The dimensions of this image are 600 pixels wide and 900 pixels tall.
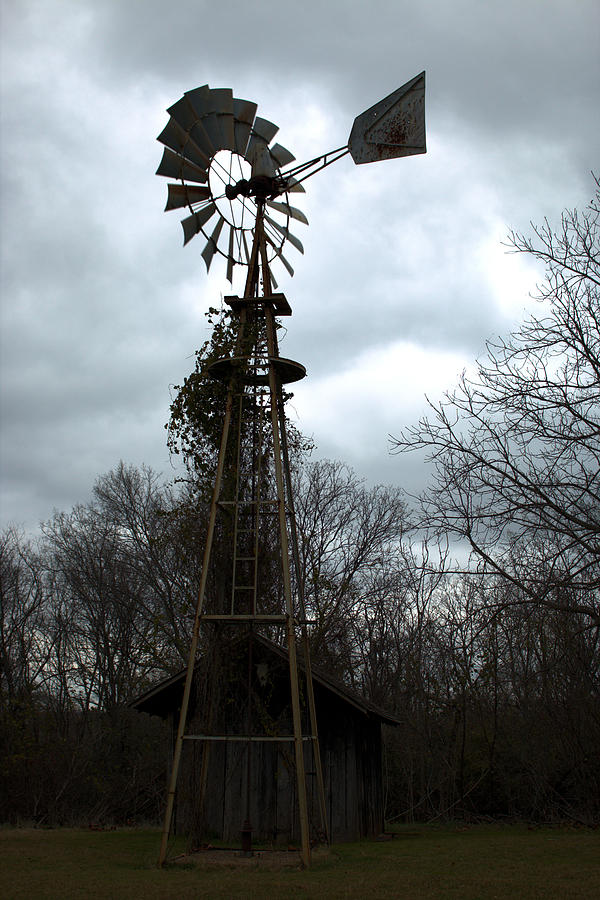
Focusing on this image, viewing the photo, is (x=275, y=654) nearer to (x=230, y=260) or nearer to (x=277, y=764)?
(x=277, y=764)

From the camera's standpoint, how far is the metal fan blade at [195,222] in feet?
38.3

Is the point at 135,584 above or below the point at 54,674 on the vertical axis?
above

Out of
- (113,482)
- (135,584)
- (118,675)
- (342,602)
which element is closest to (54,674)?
(118,675)

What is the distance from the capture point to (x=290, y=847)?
12.3 m

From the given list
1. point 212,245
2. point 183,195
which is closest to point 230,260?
point 212,245

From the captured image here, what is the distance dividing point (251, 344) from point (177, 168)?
2792mm

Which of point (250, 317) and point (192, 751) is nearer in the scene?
point (192, 751)

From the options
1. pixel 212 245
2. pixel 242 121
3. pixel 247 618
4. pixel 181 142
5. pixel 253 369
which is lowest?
pixel 247 618

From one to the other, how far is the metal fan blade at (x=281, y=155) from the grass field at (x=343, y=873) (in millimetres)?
9906

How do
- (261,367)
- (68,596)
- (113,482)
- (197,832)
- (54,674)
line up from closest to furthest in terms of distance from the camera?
1. (197,832)
2. (261,367)
3. (54,674)
4. (68,596)
5. (113,482)

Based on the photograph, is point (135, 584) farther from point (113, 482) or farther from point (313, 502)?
point (313, 502)

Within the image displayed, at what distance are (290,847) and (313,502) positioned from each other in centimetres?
1561

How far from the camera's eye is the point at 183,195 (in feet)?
37.7

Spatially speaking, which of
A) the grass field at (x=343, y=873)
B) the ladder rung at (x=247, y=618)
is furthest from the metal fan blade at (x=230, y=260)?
the grass field at (x=343, y=873)
